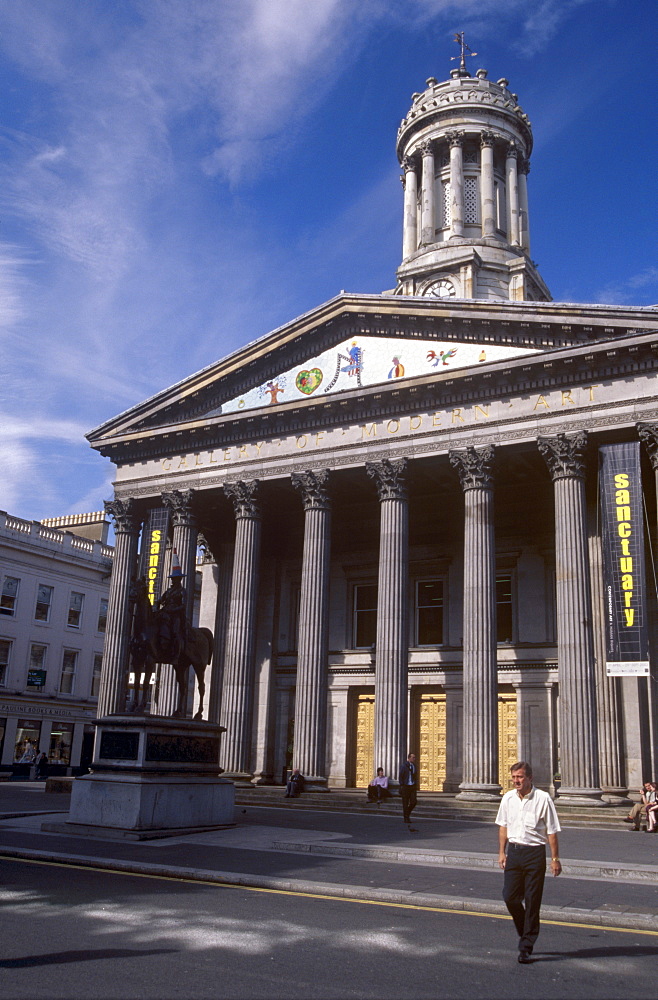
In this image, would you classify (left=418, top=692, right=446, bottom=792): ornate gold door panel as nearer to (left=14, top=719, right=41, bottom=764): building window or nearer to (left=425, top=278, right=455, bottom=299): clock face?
(left=425, top=278, right=455, bottom=299): clock face

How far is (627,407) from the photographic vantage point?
2755 cm

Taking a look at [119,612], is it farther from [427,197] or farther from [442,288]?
[427,197]

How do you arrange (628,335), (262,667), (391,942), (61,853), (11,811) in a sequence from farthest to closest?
(262,667) → (628,335) → (11,811) → (61,853) → (391,942)

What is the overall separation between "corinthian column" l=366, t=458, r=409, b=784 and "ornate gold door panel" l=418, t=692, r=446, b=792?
5833mm

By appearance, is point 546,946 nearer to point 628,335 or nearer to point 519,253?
point 628,335

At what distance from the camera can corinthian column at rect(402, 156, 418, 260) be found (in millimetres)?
49969

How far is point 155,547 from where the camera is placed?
35.7 m

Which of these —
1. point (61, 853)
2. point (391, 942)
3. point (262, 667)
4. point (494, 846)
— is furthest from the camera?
point (262, 667)

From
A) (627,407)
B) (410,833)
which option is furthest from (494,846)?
(627,407)

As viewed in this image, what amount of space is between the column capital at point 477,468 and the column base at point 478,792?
30.8 ft

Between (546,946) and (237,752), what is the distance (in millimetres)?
24333

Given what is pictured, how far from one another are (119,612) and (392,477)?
12587 millimetres

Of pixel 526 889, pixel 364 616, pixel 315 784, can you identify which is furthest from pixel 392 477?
pixel 526 889

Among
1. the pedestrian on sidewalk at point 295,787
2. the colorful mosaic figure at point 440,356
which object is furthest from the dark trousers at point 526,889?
the colorful mosaic figure at point 440,356
